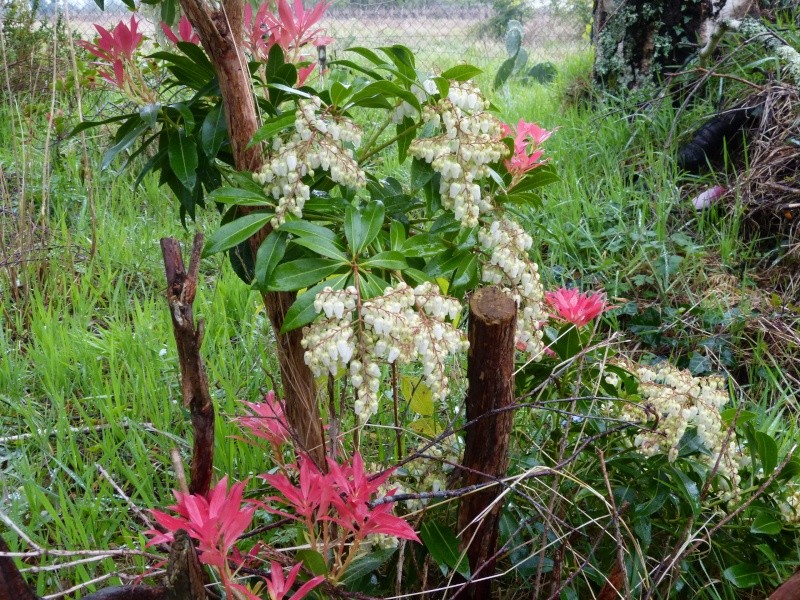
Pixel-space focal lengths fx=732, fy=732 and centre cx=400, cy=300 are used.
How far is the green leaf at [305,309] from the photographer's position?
38.4 inches

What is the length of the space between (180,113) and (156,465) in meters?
0.91

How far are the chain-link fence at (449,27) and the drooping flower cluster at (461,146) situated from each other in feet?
19.2

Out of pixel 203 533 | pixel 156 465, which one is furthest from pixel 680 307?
pixel 203 533

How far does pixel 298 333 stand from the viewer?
1.29m

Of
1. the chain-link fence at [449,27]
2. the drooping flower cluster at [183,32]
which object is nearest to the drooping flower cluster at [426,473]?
the drooping flower cluster at [183,32]

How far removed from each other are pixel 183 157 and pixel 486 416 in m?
0.64

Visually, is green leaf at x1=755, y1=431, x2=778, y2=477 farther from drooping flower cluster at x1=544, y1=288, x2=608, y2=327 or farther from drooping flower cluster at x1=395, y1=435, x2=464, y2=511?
drooping flower cluster at x1=395, y1=435, x2=464, y2=511

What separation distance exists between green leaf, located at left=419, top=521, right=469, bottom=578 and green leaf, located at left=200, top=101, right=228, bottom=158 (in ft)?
2.27

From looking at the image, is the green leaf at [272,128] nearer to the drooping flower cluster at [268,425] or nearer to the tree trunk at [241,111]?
the tree trunk at [241,111]

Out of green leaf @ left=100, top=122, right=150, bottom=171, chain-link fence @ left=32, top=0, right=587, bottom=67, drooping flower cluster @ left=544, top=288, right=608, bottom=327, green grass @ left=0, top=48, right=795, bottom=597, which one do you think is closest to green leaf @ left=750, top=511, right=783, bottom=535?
drooping flower cluster @ left=544, top=288, right=608, bottom=327

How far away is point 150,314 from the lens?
2229 millimetres

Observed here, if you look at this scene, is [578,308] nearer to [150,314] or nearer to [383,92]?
[383,92]

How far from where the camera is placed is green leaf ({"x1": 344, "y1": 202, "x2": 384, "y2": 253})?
1022mm

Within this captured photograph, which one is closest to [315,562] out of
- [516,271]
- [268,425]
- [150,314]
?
[268,425]
